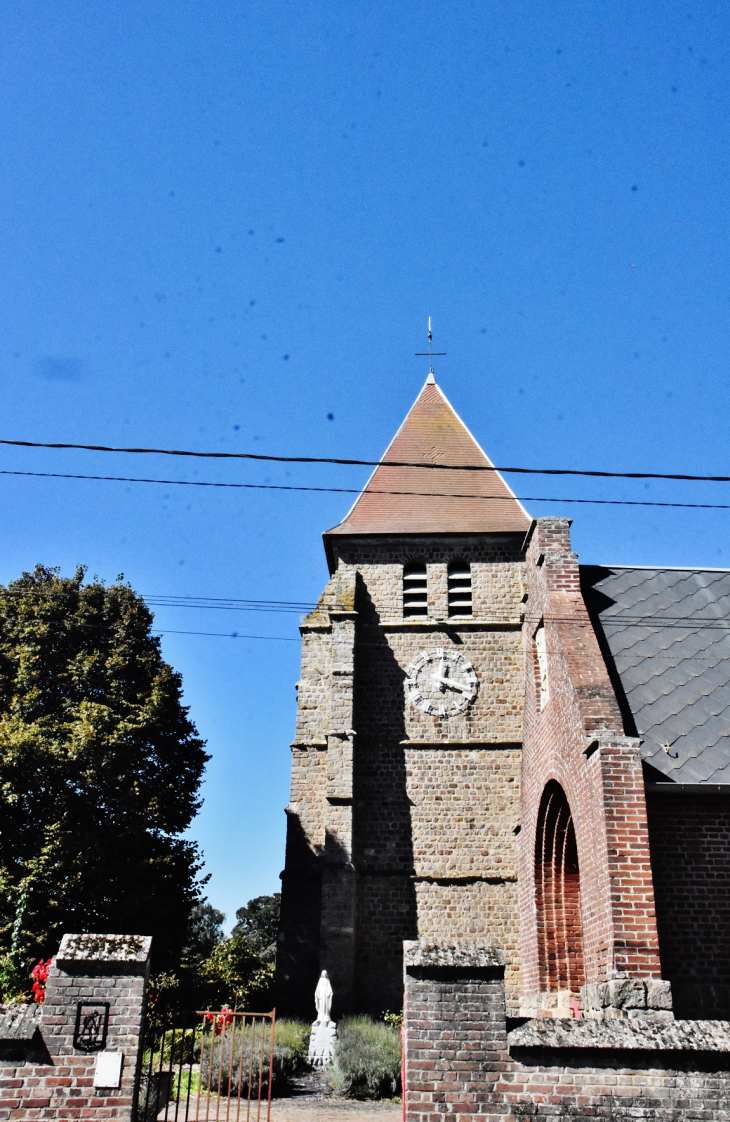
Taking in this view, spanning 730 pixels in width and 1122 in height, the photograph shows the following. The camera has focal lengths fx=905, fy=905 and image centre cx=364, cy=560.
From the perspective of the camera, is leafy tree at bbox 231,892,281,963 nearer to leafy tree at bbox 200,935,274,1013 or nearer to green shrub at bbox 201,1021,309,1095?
leafy tree at bbox 200,935,274,1013

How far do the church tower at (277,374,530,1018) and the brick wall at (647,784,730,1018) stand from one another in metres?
6.80

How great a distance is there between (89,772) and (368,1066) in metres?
9.78

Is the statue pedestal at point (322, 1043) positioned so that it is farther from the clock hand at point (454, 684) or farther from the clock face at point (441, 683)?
the clock hand at point (454, 684)

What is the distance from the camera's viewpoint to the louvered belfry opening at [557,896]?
1383cm

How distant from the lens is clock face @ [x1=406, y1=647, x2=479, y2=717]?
1938 cm

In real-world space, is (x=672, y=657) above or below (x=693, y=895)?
above

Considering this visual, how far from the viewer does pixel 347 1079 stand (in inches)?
509

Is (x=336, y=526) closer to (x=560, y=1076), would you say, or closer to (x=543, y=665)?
(x=543, y=665)

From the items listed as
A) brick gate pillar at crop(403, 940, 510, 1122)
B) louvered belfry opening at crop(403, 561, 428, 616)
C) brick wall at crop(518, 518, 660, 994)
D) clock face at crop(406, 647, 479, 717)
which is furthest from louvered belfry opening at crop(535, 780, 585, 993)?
brick gate pillar at crop(403, 940, 510, 1122)

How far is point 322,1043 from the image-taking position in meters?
15.4

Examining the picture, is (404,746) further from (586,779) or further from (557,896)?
(586,779)

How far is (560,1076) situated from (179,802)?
1749cm

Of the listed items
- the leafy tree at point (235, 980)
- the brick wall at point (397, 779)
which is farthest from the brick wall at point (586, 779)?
the leafy tree at point (235, 980)

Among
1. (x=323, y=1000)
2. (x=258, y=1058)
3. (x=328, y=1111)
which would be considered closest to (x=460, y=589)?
(x=323, y=1000)
